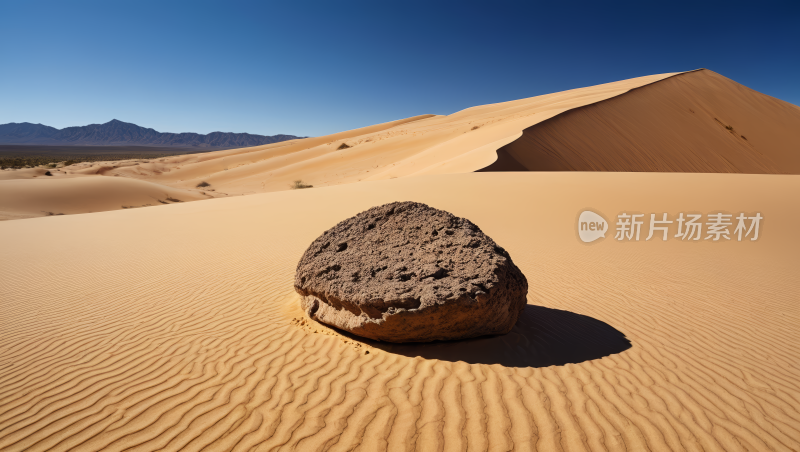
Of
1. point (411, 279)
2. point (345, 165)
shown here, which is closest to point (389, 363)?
point (411, 279)

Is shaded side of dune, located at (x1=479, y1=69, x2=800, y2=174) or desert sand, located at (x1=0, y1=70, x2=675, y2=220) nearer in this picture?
shaded side of dune, located at (x1=479, y1=69, x2=800, y2=174)

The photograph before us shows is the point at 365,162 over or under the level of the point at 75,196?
over

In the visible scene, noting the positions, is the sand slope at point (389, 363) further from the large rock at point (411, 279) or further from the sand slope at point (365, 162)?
the sand slope at point (365, 162)

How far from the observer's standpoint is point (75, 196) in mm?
25141

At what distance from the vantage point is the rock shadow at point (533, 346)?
4.31 meters

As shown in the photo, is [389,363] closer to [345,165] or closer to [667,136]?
[667,136]

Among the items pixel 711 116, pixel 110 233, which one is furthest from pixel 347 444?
pixel 711 116

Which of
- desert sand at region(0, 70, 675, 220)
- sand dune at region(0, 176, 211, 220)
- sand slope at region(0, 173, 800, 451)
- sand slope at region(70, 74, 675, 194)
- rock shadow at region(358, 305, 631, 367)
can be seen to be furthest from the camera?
sand slope at region(70, 74, 675, 194)

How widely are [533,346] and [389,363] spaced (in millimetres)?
1780

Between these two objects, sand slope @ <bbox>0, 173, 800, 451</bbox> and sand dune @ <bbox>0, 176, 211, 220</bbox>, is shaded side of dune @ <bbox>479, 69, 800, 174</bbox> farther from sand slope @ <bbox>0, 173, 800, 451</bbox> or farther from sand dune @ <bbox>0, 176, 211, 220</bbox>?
sand dune @ <bbox>0, 176, 211, 220</bbox>

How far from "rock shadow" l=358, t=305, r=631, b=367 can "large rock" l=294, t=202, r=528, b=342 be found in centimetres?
11

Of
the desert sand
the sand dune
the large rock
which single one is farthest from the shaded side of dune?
the sand dune

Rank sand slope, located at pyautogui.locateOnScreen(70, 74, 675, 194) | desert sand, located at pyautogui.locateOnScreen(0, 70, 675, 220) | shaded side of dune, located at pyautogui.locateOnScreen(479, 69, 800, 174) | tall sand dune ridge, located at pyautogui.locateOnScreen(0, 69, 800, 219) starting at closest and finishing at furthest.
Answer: shaded side of dune, located at pyautogui.locateOnScreen(479, 69, 800, 174) → tall sand dune ridge, located at pyautogui.locateOnScreen(0, 69, 800, 219) → desert sand, located at pyautogui.locateOnScreen(0, 70, 675, 220) → sand slope, located at pyautogui.locateOnScreen(70, 74, 675, 194)

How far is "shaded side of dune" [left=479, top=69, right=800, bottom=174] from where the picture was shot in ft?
74.7
